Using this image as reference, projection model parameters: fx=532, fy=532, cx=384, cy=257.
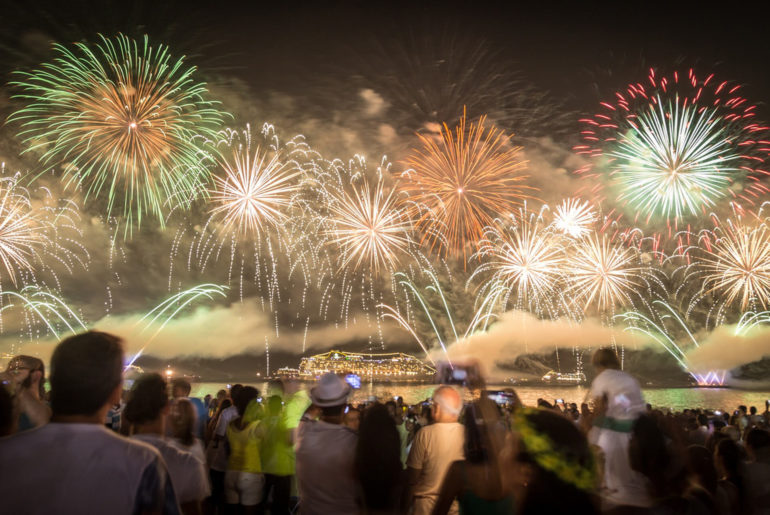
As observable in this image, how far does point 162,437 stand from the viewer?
151 inches

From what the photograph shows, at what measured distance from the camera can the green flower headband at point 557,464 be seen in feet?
8.14

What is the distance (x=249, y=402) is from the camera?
276 inches

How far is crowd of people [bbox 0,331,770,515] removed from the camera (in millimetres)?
2172

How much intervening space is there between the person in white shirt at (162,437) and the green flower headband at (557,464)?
2.34 m

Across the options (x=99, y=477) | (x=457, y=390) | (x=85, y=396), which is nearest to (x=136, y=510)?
(x=99, y=477)

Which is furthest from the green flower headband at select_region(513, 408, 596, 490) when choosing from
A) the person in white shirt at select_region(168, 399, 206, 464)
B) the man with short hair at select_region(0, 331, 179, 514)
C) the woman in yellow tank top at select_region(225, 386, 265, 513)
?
the woman in yellow tank top at select_region(225, 386, 265, 513)

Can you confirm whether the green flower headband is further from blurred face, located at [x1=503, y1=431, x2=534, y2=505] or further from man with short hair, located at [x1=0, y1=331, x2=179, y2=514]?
man with short hair, located at [x1=0, y1=331, x2=179, y2=514]

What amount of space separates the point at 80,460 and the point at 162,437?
1816 millimetres

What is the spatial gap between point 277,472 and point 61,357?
195 inches

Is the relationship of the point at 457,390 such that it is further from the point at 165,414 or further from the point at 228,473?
the point at 228,473

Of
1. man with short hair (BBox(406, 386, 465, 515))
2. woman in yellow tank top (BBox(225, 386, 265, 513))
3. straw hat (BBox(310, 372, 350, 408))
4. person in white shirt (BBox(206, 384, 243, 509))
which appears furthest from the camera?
person in white shirt (BBox(206, 384, 243, 509))

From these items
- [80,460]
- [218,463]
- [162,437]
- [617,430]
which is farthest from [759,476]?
[218,463]

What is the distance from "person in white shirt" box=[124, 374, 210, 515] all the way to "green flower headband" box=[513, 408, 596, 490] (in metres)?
2.34

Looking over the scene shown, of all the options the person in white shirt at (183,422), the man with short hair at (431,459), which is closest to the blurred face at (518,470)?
the man with short hair at (431,459)
